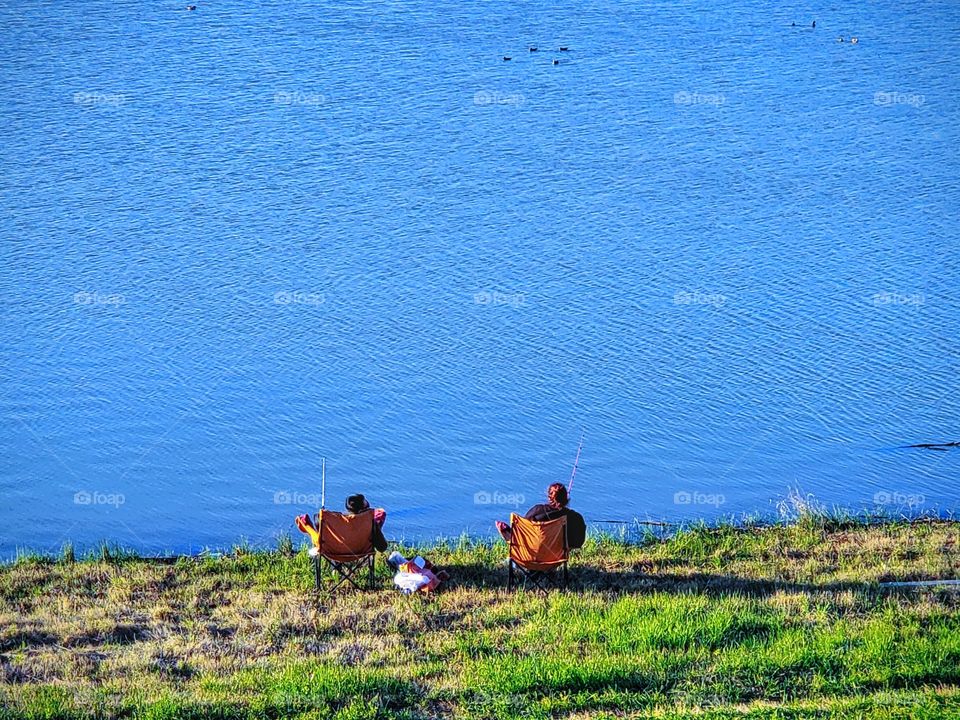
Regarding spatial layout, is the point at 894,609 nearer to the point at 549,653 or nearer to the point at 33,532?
the point at 549,653

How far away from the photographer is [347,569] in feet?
35.3

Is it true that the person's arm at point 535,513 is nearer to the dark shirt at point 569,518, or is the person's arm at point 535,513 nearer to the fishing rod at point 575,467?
the dark shirt at point 569,518

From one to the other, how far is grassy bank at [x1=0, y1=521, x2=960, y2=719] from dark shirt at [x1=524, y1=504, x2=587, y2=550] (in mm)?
361

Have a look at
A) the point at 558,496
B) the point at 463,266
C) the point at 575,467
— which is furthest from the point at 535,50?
the point at 558,496

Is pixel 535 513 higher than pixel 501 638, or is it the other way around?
pixel 535 513

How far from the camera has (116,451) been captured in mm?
14992

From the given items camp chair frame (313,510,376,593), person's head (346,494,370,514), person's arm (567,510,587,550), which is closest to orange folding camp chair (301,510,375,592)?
camp chair frame (313,510,376,593)

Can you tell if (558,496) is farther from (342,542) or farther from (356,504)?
(342,542)

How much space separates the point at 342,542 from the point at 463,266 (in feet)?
33.6

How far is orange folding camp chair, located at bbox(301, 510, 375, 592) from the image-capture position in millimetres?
10344

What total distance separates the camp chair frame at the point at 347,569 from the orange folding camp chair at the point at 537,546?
1.07 metres

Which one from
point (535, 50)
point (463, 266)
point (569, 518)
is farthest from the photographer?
point (535, 50)

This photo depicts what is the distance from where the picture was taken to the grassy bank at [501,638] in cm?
799

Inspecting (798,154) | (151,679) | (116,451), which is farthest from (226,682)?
(798,154)
